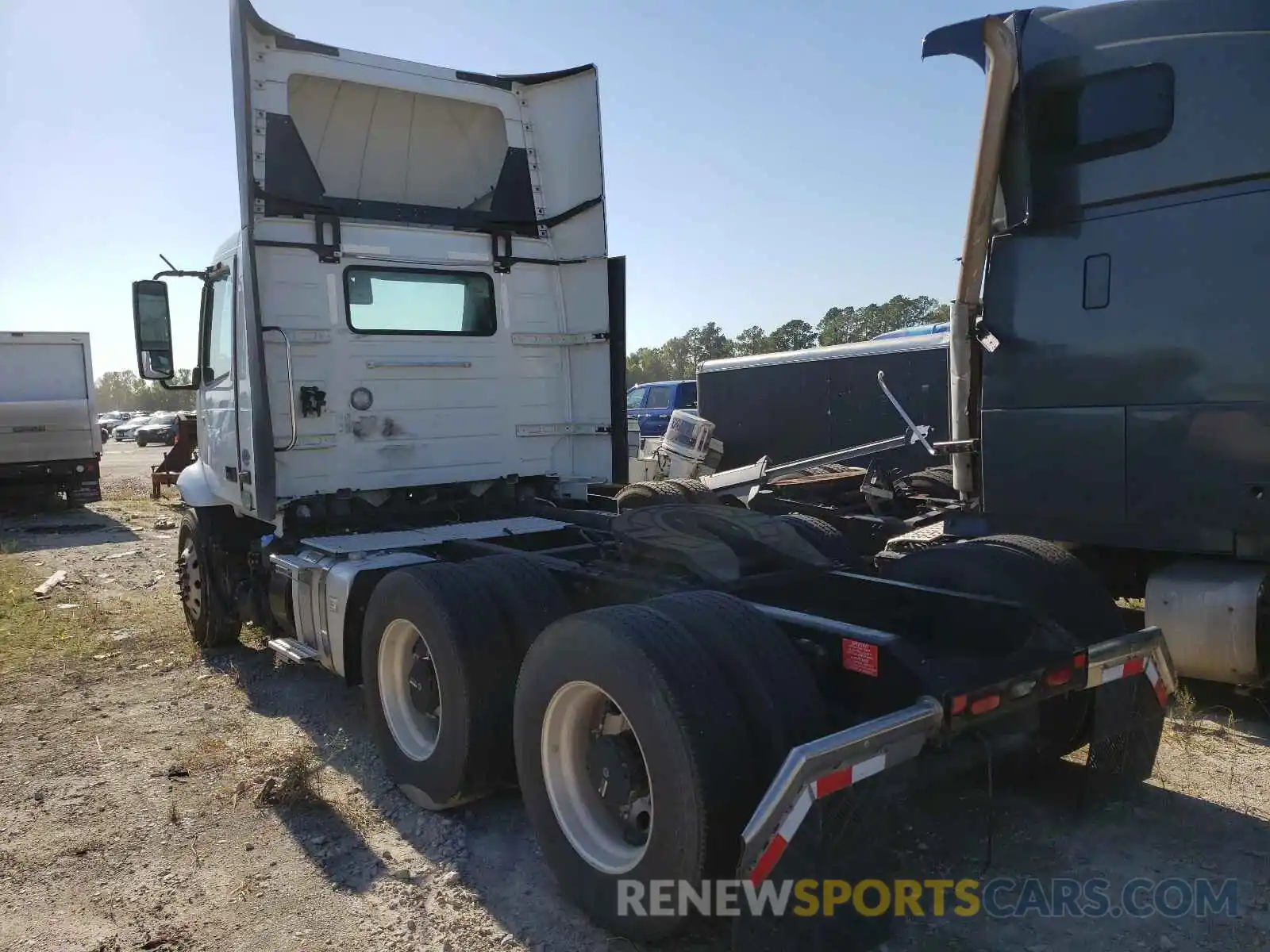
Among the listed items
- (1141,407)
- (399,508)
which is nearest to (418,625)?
(399,508)

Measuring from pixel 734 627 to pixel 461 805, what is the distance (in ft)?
5.75

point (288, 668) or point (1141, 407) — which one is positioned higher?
point (1141, 407)

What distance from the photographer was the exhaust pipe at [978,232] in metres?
4.82

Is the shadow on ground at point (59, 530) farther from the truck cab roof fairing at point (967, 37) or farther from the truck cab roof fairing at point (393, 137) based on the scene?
the truck cab roof fairing at point (967, 37)

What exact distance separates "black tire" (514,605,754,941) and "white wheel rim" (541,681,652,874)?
4cm

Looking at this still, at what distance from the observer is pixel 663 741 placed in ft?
8.81

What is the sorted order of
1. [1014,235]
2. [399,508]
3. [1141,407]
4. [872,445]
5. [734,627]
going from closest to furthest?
[734,627]
[1141,407]
[1014,235]
[399,508]
[872,445]

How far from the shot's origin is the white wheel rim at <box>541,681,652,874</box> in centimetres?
312

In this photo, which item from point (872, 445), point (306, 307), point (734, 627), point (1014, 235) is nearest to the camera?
point (734, 627)

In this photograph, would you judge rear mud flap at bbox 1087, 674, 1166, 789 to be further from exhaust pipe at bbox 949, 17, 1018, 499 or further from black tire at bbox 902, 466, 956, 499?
black tire at bbox 902, 466, 956, 499

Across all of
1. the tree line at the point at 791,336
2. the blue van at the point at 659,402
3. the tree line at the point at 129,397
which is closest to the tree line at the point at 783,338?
the tree line at the point at 791,336

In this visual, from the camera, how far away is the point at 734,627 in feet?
9.71

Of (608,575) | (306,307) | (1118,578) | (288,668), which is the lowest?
(288,668)

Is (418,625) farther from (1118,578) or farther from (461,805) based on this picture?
Answer: (1118,578)
